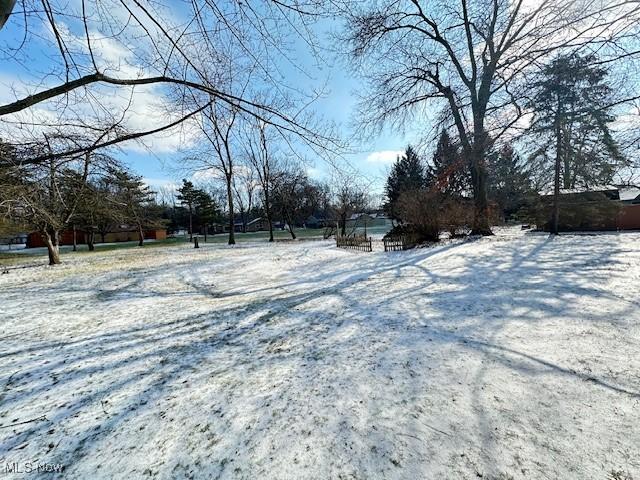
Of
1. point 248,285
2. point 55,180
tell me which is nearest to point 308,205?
point 248,285

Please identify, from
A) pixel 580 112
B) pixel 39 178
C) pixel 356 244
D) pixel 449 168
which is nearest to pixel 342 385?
pixel 39 178

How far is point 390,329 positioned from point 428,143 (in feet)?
43.5

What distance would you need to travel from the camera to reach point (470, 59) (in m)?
15.3

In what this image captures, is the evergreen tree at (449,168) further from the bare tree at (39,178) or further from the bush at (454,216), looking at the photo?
the bare tree at (39,178)

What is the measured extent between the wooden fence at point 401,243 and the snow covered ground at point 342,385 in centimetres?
781

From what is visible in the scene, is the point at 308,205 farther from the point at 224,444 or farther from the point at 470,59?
the point at 224,444

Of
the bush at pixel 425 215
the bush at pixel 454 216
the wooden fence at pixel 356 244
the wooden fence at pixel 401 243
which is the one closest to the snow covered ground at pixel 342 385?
the wooden fence at pixel 401 243

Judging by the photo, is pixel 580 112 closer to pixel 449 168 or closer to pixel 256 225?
pixel 449 168

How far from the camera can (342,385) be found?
268 cm

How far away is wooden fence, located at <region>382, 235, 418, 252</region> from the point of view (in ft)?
44.4

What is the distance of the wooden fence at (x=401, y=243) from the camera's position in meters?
13.5

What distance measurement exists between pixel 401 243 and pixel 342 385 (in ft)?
38.7

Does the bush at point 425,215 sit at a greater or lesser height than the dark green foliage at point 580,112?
lesser

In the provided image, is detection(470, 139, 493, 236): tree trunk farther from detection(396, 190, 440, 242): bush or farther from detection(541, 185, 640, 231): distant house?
detection(541, 185, 640, 231): distant house
